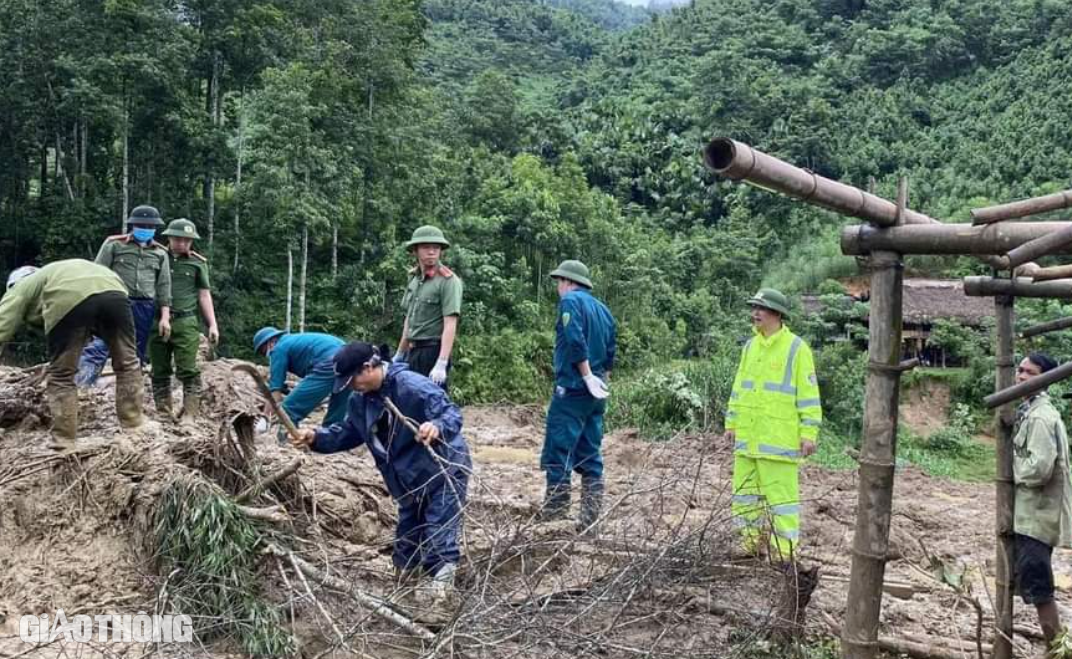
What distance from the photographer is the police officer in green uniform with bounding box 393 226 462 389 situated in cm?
571

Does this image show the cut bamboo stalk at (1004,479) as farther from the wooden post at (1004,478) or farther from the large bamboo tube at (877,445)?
the large bamboo tube at (877,445)

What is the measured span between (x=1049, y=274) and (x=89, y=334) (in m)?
4.81

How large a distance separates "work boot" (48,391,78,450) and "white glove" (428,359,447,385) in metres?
1.94

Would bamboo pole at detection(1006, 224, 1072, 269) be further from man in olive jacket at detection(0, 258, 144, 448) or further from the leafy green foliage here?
man in olive jacket at detection(0, 258, 144, 448)

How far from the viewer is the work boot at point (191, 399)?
6379 mm

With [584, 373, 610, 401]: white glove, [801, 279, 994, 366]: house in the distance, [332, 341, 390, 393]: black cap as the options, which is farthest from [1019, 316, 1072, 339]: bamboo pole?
[801, 279, 994, 366]: house in the distance

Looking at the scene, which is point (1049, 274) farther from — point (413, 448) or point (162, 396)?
point (162, 396)

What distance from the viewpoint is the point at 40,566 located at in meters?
4.07

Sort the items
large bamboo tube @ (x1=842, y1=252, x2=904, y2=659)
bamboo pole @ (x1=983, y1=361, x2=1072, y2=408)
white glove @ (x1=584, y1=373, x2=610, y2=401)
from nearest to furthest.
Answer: bamboo pole @ (x1=983, y1=361, x2=1072, y2=408) < large bamboo tube @ (x1=842, y1=252, x2=904, y2=659) < white glove @ (x1=584, y1=373, x2=610, y2=401)

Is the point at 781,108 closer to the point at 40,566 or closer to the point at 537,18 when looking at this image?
the point at 537,18

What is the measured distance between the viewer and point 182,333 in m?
6.33

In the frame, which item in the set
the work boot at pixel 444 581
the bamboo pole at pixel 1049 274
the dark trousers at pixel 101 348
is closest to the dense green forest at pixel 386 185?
the dark trousers at pixel 101 348

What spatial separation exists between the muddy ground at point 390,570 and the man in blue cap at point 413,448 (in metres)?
0.12

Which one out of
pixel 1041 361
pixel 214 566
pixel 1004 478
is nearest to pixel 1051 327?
pixel 1041 361
